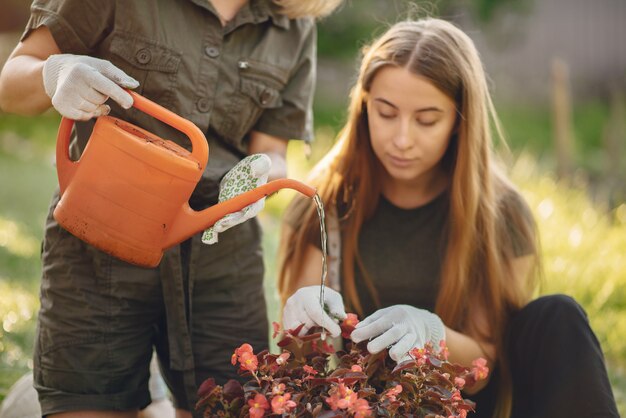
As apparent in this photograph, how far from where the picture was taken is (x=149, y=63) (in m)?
2.01

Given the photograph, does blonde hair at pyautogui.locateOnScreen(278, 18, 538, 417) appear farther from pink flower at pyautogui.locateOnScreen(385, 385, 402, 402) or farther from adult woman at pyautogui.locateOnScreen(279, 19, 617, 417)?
pink flower at pyautogui.locateOnScreen(385, 385, 402, 402)

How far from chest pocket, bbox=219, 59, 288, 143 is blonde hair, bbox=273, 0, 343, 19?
0.52 feet

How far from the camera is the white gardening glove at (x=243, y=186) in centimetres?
185

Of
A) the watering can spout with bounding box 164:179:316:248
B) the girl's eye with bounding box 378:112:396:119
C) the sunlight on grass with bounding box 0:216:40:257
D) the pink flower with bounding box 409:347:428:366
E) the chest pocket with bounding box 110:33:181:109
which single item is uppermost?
the chest pocket with bounding box 110:33:181:109

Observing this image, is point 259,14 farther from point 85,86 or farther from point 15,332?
point 15,332

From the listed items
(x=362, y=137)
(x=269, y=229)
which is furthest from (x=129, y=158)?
(x=269, y=229)

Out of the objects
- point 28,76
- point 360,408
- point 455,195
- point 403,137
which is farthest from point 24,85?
point 455,195

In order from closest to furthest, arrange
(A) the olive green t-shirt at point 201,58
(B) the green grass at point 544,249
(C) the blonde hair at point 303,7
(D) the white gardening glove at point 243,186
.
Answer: (D) the white gardening glove at point 243,186, (A) the olive green t-shirt at point 201,58, (C) the blonde hair at point 303,7, (B) the green grass at point 544,249

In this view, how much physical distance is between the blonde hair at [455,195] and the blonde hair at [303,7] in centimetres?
20

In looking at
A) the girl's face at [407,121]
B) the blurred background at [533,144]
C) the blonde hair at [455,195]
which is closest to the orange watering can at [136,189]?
the blurred background at [533,144]

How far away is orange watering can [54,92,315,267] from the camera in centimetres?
176

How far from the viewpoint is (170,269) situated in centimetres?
211

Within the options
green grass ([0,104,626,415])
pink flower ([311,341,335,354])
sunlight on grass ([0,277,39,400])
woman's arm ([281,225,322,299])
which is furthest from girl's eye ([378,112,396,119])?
sunlight on grass ([0,277,39,400])

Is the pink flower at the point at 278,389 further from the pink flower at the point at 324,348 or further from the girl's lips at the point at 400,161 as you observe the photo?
the girl's lips at the point at 400,161
